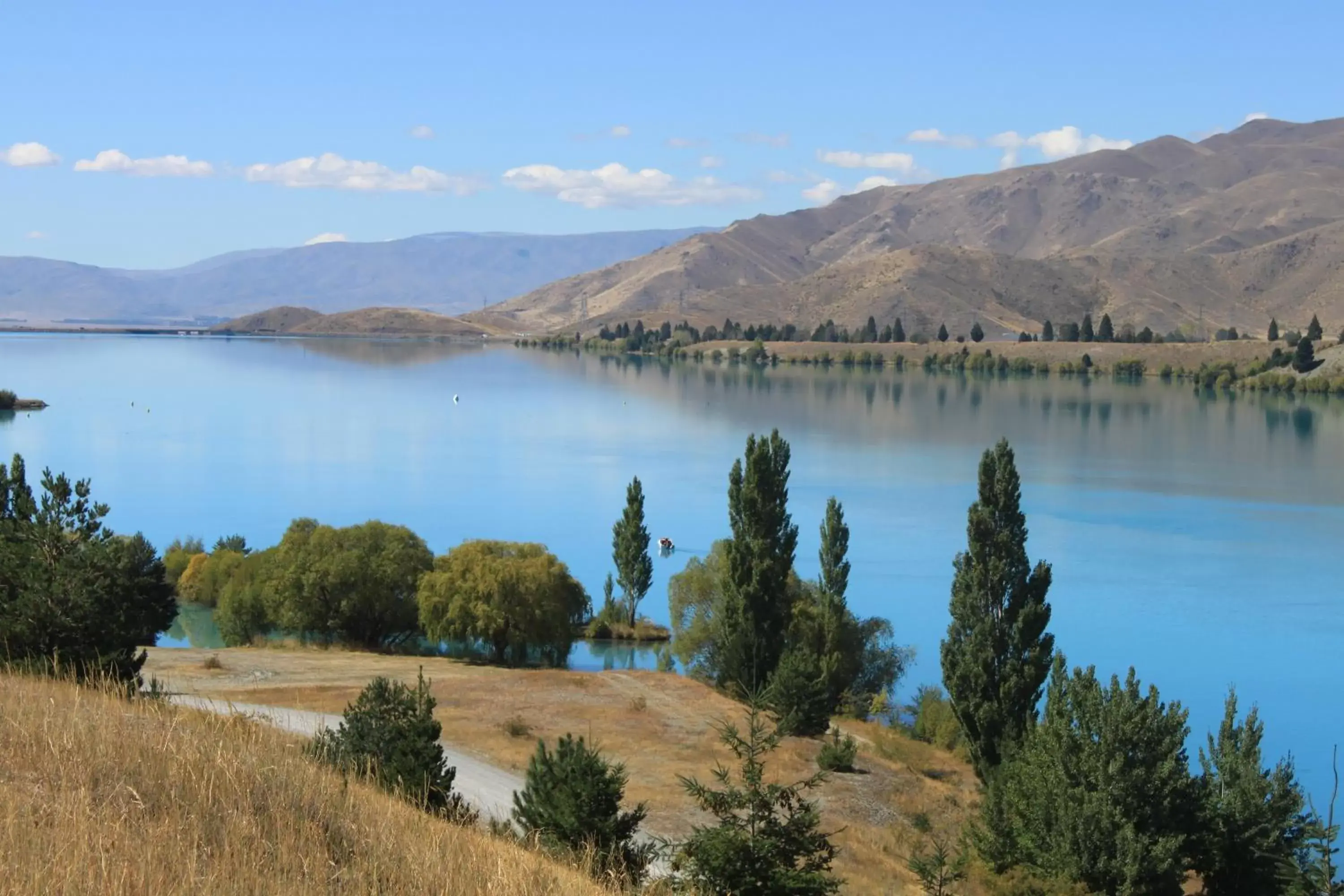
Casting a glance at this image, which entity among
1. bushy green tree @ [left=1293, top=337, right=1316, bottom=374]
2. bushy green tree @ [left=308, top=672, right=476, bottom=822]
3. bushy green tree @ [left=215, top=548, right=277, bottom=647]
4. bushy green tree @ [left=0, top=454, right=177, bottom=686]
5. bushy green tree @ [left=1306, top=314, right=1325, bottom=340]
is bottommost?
bushy green tree @ [left=215, top=548, right=277, bottom=647]

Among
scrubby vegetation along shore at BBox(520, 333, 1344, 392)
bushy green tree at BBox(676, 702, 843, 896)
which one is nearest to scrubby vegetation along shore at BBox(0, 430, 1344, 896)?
bushy green tree at BBox(676, 702, 843, 896)

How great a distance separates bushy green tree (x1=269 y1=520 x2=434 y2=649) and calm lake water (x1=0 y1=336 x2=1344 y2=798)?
15.4 ft

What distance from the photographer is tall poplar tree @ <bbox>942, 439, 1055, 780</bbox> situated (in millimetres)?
20578

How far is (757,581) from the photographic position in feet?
79.6

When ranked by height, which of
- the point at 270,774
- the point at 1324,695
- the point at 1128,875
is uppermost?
the point at 270,774

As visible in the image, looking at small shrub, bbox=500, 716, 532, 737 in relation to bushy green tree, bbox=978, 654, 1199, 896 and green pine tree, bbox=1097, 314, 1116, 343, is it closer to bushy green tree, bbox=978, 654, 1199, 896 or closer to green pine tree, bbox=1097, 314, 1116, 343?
bushy green tree, bbox=978, 654, 1199, 896

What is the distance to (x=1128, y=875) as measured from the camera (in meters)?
14.2

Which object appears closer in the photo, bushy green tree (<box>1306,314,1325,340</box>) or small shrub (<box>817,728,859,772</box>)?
small shrub (<box>817,728,859,772</box>)

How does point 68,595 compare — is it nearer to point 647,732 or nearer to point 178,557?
point 647,732

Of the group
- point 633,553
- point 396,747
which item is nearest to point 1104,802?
point 396,747

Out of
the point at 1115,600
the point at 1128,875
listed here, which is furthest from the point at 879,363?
the point at 1128,875

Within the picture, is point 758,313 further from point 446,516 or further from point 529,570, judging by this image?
point 529,570

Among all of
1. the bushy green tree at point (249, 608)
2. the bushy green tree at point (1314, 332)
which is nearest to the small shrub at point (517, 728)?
the bushy green tree at point (249, 608)

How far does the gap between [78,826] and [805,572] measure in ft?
120
